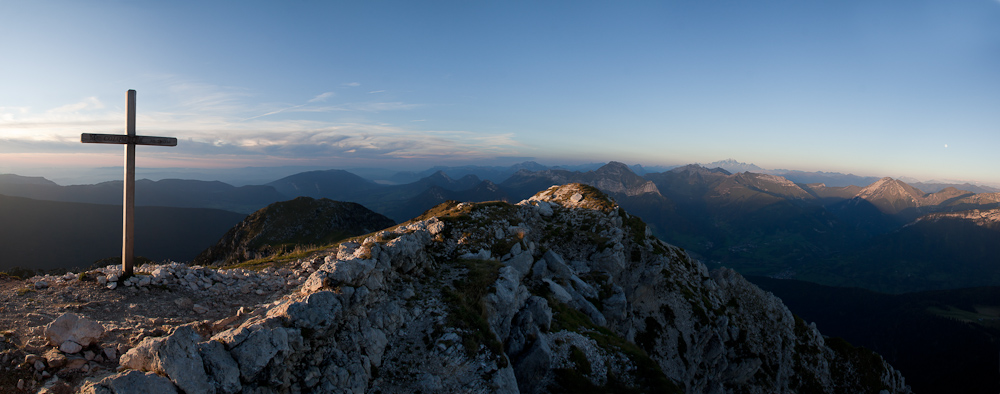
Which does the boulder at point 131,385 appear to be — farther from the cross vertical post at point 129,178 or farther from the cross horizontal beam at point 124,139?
the cross horizontal beam at point 124,139

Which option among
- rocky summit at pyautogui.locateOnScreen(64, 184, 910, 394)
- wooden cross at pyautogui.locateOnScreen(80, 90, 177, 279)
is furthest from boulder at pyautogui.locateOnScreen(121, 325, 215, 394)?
wooden cross at pyautogui.locateOnScreen(80, 90, 177, 279)

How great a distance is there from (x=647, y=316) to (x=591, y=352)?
25.1m

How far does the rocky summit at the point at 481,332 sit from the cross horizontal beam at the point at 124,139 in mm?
8269

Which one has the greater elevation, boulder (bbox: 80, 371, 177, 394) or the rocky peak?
the rocky peak

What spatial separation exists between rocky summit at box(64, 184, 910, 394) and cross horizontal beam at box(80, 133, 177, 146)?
827 centimetres

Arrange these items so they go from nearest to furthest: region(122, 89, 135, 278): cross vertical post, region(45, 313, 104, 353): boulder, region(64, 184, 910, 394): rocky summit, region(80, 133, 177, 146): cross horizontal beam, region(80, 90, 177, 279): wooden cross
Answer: region(45, 313, 104, 353): boulder, region(64, 184, 910, 394): rocky summit, region(80, 133, 177, 146): cross horizontal beam, region(80, 90, 177, 279): wooden cross, region(122, 89, 135, 278): cross vertical post

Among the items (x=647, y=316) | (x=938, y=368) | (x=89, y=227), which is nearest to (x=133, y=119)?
(x=647, y=316)

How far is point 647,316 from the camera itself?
4084cm

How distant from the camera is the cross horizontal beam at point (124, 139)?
13966 millimetres

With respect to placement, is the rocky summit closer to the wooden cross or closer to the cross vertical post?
the wooden cross

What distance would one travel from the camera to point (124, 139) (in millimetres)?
14648

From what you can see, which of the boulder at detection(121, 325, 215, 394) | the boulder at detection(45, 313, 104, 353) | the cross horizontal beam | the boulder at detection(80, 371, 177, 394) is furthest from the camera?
the cross horizontal beam

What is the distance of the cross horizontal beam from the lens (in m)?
14.0

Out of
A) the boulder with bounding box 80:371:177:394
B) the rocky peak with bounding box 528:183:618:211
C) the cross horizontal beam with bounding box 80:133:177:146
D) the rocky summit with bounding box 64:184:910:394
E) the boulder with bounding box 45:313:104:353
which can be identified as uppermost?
the cross horizontal beam with bounding box 80:133:177:146
